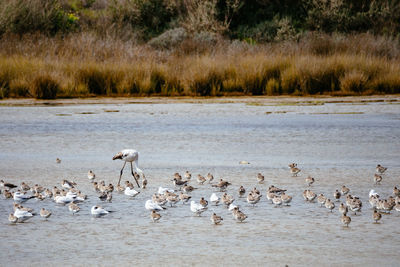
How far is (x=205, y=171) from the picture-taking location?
11.6m

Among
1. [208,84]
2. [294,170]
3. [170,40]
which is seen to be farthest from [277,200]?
[170,40]

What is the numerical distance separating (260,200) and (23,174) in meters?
3.85

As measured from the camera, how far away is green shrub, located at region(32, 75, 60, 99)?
73.2 feet

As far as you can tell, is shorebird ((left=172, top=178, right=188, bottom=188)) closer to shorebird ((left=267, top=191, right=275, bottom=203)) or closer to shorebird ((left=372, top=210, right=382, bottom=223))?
shorebird ((left=267, top=191, right=275, bottom=203))

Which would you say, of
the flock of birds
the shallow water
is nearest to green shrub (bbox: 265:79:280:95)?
the shallow water

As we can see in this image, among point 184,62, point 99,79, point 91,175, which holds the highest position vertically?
point 184,62

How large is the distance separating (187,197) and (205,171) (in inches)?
90.4

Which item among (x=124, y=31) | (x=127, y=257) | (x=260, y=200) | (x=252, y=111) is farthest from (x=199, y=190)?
(x=124, y=31)

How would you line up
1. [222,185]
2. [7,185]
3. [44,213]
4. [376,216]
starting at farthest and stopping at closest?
[7,185] < [222,185] < [44,213] < [376,216]

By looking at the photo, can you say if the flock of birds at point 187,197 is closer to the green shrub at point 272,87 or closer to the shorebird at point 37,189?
the shorebird at point 37,189

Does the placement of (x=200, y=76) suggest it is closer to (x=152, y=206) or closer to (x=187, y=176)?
(x=187, y=176)

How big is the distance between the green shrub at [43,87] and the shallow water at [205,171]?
2217 millimetres

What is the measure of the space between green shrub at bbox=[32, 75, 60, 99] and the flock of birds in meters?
11.9

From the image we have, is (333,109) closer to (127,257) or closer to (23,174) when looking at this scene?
(23,174)
